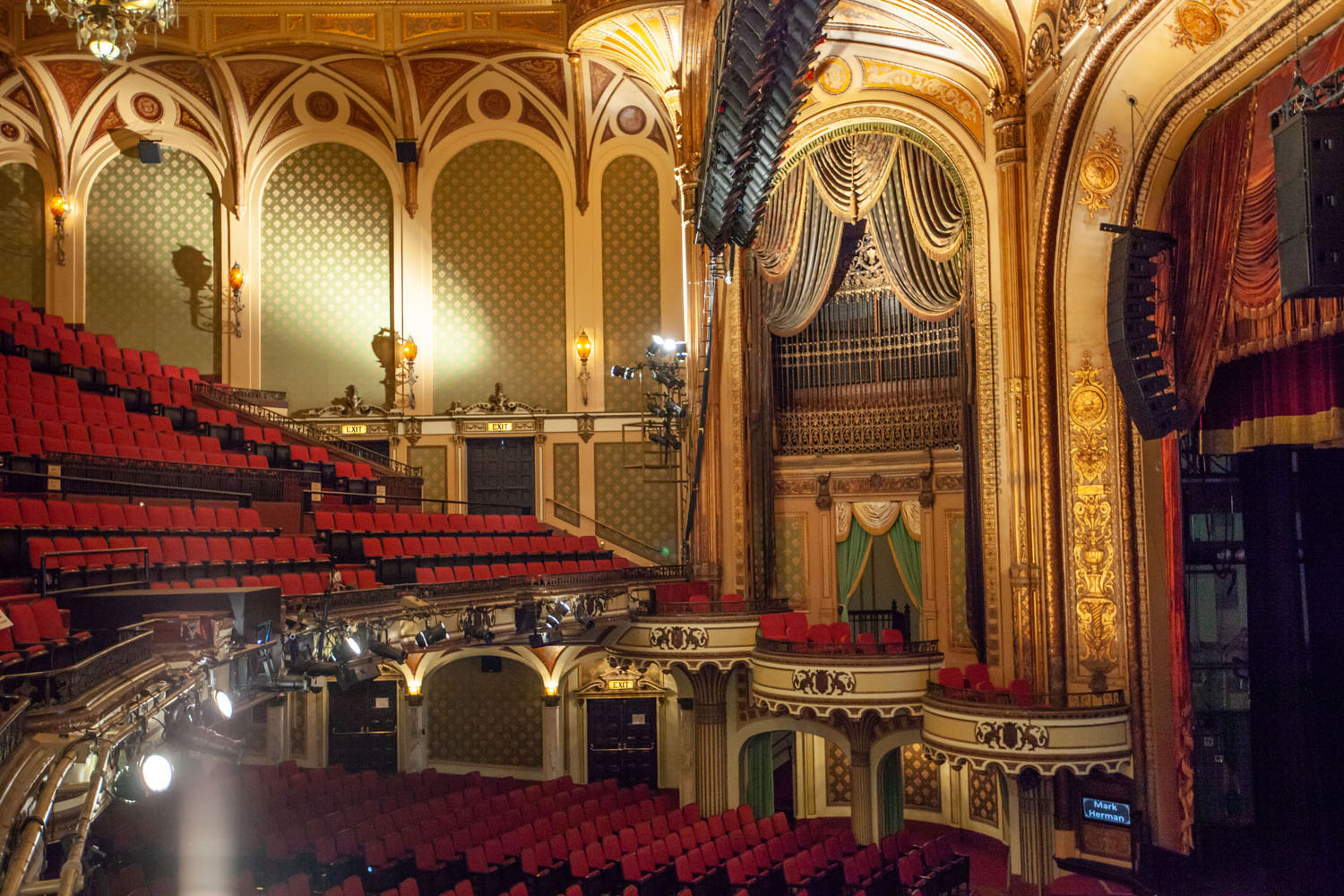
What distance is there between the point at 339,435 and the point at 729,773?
6.63 m

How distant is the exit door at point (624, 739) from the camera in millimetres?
15430

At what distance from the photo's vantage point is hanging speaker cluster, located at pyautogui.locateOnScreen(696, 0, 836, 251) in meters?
7.12

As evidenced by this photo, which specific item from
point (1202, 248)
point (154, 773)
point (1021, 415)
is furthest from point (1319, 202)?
point (1021, 415)

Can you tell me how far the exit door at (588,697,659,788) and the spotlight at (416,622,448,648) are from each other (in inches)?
219

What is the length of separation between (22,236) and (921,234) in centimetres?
1122

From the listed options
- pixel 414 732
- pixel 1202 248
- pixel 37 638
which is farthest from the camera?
pixel 414 732

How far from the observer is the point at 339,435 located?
15625 millimetres

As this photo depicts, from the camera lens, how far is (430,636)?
1016 centimetres

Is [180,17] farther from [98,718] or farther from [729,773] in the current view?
[98,718]

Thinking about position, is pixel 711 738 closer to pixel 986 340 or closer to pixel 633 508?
pixel 633 508

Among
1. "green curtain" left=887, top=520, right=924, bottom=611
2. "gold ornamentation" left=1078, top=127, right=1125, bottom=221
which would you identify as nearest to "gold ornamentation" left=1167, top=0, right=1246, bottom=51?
"gold ornamentation" left=1078, top=127, right=1125, bottom=221

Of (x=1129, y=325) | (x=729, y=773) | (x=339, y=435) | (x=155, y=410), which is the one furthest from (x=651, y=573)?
(x=1129, y=325)

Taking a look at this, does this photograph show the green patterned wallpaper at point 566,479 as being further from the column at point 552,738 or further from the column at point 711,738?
the column at point 711,738

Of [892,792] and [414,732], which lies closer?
[892,792]
